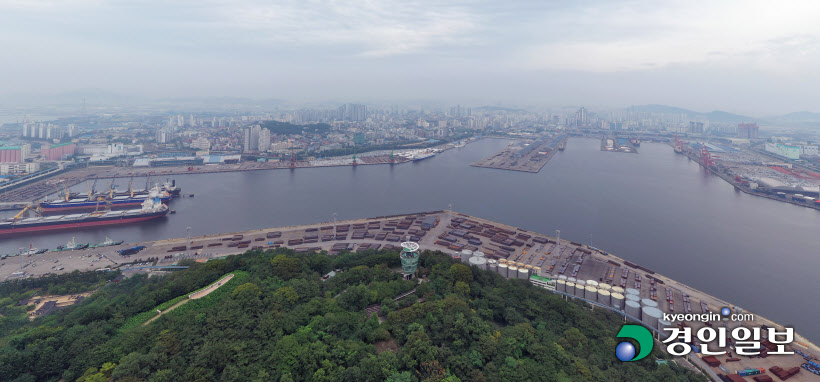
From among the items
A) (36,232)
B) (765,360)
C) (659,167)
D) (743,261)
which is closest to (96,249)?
(36,232)

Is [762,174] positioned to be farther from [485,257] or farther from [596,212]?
[485,257]

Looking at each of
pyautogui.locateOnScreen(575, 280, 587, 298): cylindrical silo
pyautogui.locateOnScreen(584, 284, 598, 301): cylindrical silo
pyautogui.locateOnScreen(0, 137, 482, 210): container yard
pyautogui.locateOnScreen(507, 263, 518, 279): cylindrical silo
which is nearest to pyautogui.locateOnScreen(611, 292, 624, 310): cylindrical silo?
pyautogui.locateOnScreen(584, 284, 598, 301): cylindrical silo

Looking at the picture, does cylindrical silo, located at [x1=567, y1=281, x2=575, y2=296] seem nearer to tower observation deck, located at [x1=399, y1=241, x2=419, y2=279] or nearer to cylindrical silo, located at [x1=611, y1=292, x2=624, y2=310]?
cylindrical silo, located at [x1=611, y1=292, x2=624, y2=310]

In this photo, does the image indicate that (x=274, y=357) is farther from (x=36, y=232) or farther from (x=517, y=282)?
(x=36, y=232)

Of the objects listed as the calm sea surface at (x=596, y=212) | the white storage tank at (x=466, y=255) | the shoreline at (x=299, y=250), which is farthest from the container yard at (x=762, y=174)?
the white storage tank at (x=466, y=255)

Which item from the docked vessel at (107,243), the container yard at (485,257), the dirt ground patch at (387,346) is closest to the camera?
the dirt ground patch at (387,346)

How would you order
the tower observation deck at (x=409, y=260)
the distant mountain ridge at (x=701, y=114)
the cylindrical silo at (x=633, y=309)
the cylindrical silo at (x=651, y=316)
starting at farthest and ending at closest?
the distant mountain ridge at (x=701, y=114), the cylindrical silo at (x=633, y=309), the tower observation deck at (x=409, y=260), the cylindrical silo at (x=651, y=316)

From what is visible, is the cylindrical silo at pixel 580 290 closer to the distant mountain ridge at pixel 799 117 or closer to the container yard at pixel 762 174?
the container yard at pixel 762 174
